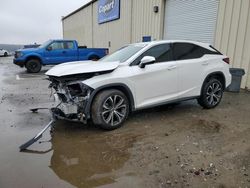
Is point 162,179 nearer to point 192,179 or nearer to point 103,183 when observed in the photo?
point 192,179

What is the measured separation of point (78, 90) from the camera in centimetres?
418

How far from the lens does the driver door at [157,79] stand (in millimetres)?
4480

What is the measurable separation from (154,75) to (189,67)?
3.15 ft

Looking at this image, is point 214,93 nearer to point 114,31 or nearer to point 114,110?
point 114,110

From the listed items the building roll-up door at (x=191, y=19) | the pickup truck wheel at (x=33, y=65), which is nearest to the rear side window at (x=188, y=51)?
the building roll-up door at (x=191, y=19)

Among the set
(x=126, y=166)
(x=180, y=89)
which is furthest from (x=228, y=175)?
(x=180, y=89)

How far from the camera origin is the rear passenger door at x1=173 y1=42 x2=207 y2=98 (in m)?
5.01

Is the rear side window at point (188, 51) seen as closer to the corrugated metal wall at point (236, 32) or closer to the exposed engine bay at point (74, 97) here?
the exposed engine bay at point (74, 97)

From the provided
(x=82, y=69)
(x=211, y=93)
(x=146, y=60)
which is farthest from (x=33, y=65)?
(x=211, y=93)

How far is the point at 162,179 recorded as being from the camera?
286cm

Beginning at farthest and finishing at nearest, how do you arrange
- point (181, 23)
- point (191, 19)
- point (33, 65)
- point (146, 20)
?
1. point (33, 65)
2. point (146, 20)
3. point (181, 23)
4. point (191, 19)

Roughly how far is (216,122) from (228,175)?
6.53 ft

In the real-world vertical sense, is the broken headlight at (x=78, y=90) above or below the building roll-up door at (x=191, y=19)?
below

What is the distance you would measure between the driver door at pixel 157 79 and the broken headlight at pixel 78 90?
0.91 meters
